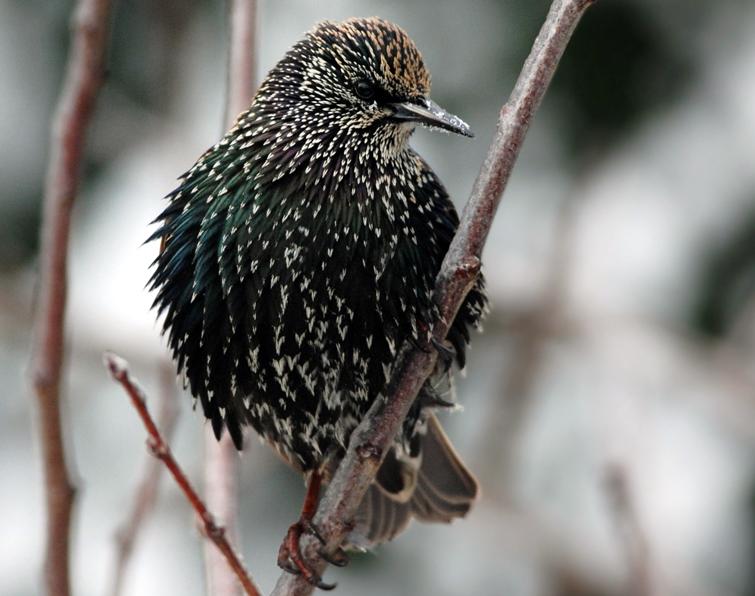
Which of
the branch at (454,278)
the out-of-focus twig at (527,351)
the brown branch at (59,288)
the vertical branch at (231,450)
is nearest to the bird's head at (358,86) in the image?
the vertical branch at (231,450)

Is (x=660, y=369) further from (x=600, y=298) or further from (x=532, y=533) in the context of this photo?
(x=532, y=533)

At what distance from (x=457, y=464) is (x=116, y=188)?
15.0 feet

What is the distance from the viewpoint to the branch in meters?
3.28

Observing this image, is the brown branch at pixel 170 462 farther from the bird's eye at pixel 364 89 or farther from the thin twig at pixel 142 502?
the bird's eye at pixel 364 89

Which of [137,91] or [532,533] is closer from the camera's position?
[532,533]

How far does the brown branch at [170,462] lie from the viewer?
2.68 meters

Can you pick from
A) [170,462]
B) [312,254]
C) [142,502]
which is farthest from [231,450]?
[170,462]

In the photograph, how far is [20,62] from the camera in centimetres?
884

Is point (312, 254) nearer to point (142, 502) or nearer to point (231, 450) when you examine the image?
point (231, 450)

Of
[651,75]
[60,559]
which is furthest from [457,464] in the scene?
[651,75]

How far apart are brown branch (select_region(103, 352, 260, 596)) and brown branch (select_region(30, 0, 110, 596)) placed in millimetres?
269

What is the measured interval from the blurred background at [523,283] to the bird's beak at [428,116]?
3928mm

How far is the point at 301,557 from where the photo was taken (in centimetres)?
357

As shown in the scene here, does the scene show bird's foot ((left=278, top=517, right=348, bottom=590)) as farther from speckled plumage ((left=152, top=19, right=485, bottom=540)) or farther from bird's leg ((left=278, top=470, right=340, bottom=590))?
speckled plumage ((left=152, top=19, right=485, bottom=540))
